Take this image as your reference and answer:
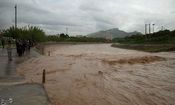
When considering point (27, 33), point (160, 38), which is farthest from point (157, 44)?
point (27, 33)

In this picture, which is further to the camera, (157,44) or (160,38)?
(160,38)

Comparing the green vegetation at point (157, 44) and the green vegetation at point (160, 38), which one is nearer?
the green vegetation at point (157, 44)

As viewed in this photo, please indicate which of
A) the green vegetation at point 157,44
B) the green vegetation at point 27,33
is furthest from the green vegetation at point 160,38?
the green vegetation at point 27,33

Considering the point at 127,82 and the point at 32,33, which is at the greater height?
the point at 32,33

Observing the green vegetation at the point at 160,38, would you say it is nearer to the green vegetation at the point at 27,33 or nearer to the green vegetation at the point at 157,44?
the green vegetation at the point at 157,44

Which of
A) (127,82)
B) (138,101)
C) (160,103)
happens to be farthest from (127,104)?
(127,82)

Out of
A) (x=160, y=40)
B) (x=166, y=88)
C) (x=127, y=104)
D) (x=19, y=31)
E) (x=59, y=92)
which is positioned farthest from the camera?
(x=19, y=31)

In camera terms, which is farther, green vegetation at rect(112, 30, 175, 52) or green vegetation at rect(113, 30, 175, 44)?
green vegetation at rect(113, 30, 175, 44)

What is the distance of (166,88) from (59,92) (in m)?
7.07

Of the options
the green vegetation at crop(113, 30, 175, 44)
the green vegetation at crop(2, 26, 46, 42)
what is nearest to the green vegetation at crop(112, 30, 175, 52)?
the green vegetation at crop(113, 30, 175, 44)

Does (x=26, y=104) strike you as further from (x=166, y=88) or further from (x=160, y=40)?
(x=160, y=40)

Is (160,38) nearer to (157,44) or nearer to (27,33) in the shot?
(157,44)

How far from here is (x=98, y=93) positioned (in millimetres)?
16031

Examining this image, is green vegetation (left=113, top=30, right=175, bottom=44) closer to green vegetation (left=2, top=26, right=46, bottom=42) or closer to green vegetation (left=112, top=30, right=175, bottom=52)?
green vegetation (left=112, top=30, right=175, bottom=52)
